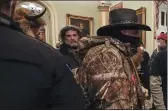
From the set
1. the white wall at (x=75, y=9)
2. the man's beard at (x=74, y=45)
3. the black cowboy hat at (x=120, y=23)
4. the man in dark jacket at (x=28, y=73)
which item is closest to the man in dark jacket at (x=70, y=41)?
the man's beard at (x=74, y=45)

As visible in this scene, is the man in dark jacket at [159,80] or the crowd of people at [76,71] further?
the man in dark jacket at [159,80]

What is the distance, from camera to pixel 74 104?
1.03 m

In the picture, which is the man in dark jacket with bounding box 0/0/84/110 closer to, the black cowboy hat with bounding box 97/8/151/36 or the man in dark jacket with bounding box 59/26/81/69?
the black cowboy hat with bounding box 97/8/151/36

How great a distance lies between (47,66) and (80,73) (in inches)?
24.4

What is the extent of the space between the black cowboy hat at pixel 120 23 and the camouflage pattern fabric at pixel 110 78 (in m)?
0.28

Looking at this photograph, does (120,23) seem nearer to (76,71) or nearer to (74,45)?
(76,71)

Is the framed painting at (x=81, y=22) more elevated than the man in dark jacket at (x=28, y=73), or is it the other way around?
the framed painting at (x=81, y=22)

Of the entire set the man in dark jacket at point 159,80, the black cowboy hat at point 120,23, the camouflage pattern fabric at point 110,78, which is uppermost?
the black cowboy hat at point 120,23

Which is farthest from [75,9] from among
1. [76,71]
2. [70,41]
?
[76,71]

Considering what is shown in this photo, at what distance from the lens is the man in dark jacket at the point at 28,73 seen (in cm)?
96

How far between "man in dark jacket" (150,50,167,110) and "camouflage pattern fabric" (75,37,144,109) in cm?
98

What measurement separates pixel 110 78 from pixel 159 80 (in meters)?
1.24

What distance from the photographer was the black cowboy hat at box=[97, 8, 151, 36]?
6.13 ft

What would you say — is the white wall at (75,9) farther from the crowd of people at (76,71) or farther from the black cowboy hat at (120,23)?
the black cowboy hat at (120,23)
